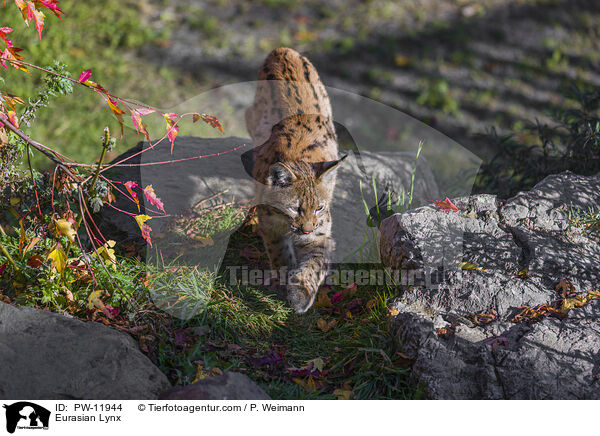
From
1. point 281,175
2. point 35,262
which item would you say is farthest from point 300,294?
point 35,262

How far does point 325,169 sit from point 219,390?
1975mm

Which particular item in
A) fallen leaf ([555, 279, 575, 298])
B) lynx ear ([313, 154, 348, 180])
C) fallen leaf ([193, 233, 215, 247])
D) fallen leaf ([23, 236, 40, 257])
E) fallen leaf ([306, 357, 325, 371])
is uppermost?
lynx ear ([313, 154, 348, 180])

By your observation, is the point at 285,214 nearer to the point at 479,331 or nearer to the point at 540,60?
the point at 479,331

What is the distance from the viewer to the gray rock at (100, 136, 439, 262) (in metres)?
4.70

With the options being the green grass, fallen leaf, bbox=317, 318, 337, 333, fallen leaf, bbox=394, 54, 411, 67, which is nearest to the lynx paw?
fallen leaf, bbox=317, 318, 337, 333

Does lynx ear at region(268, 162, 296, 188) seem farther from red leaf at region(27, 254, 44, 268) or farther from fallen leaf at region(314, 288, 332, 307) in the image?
red leaf at region(27, 254, 44, 268)

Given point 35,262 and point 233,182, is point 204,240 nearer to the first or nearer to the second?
point 233,182

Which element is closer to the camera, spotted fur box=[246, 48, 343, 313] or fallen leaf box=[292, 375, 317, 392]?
fallen leaf box=[292, 375, 317, 392]

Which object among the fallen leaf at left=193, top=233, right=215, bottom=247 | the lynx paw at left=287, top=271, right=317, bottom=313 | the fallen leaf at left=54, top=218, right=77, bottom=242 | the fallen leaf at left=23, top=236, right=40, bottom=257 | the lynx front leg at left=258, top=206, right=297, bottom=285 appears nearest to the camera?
the fallen leaf at left=54, top=218, right=77, bottom=242

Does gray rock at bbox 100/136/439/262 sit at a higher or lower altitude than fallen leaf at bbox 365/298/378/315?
higher

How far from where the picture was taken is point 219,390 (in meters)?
2.87

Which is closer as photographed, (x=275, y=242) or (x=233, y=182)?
(x=275, y=242)
